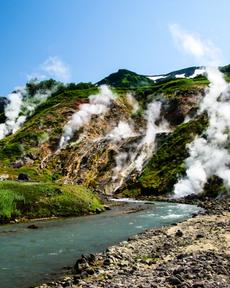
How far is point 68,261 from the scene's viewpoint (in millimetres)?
43125

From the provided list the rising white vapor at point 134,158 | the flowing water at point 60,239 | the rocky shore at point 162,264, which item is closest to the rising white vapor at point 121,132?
the rising white vapor at point 134,158

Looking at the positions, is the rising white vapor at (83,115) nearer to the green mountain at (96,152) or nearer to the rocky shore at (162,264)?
the green mountain at (96,152)

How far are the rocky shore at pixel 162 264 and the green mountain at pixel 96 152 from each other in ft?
106

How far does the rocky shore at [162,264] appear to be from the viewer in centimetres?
3088

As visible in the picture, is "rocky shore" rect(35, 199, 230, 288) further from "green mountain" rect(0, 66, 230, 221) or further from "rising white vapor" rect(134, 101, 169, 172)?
"rising white vapor" rect(134, 101, 169, 172)

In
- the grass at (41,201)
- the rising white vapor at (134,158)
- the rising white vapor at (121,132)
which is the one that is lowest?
the grass at (41,201)

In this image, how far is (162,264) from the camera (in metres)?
37.0

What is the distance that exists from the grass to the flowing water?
4.19 m

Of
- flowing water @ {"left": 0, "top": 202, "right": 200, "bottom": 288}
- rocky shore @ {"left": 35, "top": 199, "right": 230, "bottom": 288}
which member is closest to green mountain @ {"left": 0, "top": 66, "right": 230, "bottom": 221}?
flowing water @ {"left": 0, "top": 202, "right": 200, "bottom": 288}

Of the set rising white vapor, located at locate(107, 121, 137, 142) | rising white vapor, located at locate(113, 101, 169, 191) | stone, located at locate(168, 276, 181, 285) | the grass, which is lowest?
stone, located at locate(168, 276, 181, 285)

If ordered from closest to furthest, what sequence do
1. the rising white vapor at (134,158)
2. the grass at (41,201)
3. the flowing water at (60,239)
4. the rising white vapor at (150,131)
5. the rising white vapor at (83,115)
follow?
the flowing water at (60,239) < the grass at (41,201) < the rising white vapor at (134,158) < the rising white vapor at (150,131) < the rising white vapor at (83,115)

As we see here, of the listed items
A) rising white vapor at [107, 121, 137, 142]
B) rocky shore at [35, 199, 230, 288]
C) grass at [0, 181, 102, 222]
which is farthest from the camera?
rising white vapor at [107, 121, 137, 142]

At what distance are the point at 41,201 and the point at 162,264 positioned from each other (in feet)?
156

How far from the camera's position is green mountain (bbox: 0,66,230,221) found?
84.9 meters
